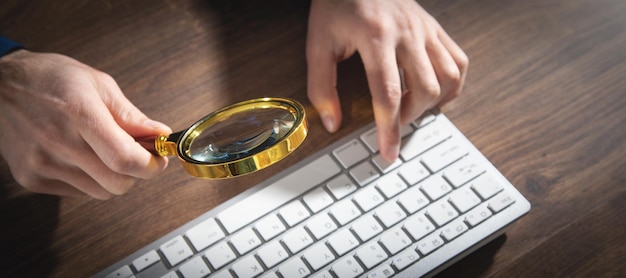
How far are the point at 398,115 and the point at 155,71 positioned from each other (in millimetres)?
398

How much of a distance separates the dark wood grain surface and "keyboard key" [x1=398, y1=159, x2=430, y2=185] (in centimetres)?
12

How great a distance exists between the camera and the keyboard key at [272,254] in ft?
2.85

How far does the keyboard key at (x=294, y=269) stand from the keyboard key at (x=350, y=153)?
16 cm

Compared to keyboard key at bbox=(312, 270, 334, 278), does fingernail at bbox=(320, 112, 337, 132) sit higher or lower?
higher

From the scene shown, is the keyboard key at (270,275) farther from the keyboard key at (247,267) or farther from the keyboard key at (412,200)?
the keyboard key at (412,200)

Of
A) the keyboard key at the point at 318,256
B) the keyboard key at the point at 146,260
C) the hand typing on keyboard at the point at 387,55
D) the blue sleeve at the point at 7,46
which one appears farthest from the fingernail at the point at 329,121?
the blue sleeve at the point at 7,46

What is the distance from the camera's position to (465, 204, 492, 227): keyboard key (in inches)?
35.3

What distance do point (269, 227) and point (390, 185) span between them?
0.57 feet

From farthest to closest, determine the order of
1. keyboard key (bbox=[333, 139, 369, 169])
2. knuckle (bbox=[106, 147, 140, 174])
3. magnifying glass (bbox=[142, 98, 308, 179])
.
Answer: keyboard key (bbox=[333, 139, 369, 169]), knuckle (bbox=[106, 147, 140, 174]), magnifying glass (bbox=[142, 98, 308, 179])

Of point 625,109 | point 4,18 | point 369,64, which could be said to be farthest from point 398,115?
point 4,18

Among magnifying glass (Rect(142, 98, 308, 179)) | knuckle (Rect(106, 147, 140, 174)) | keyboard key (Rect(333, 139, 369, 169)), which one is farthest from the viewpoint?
keyboard key (Rect(333, 139, 369, 169))

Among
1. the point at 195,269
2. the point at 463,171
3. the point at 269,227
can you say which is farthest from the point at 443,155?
the point at 195,269

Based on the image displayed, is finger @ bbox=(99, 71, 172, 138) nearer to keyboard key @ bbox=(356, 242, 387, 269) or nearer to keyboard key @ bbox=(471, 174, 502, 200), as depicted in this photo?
keyboard key @ bbox=(356, 242, 387, 269)

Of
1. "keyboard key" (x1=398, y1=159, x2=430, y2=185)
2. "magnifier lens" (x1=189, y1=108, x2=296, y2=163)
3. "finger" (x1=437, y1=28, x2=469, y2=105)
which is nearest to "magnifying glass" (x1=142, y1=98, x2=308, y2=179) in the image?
"magnifier lens" (x1=189, y1=108, x2=296, y2=163)
